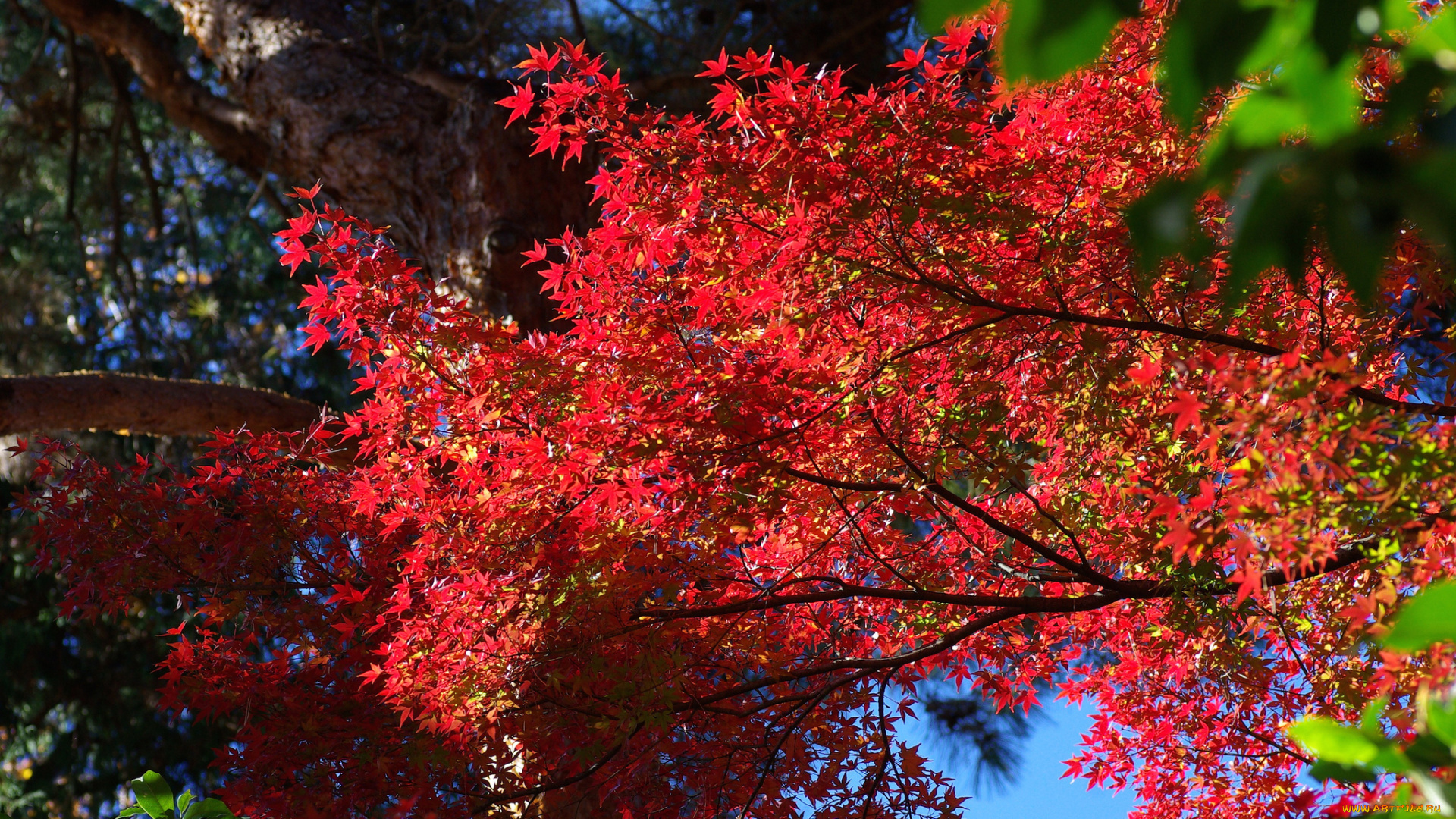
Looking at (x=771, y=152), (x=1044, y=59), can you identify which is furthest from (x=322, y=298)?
(x=1044, y=59)

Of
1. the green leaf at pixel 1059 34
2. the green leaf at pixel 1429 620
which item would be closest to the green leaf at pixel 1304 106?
the green leaf at pixel 1059 34

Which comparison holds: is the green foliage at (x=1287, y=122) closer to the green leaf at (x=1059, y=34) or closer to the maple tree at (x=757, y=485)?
the green leaf at (x=1059, y=34)

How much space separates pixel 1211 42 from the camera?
81 centimetres

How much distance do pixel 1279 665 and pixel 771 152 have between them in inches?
83.6

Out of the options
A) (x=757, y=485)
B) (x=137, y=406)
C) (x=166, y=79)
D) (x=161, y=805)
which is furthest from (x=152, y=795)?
(x=166, y=79)

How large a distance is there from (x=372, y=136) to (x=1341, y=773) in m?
5.06

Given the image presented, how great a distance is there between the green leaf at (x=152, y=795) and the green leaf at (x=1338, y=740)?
155cm

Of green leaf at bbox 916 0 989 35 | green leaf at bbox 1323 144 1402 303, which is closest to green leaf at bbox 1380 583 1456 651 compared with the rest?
green leaf at bbox 1323 144 1402 303

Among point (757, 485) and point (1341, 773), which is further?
point (757, 485)

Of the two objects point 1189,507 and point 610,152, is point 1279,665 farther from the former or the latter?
point 610,152

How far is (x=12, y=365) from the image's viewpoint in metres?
8.19

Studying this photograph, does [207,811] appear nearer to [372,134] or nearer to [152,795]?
[152,795]

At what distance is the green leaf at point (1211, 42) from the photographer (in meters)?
0.81

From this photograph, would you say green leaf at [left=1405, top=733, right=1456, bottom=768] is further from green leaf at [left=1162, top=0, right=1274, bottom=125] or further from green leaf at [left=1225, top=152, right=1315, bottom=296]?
green leaf at [left=1162, top=0, right=1274, bottom=125]
